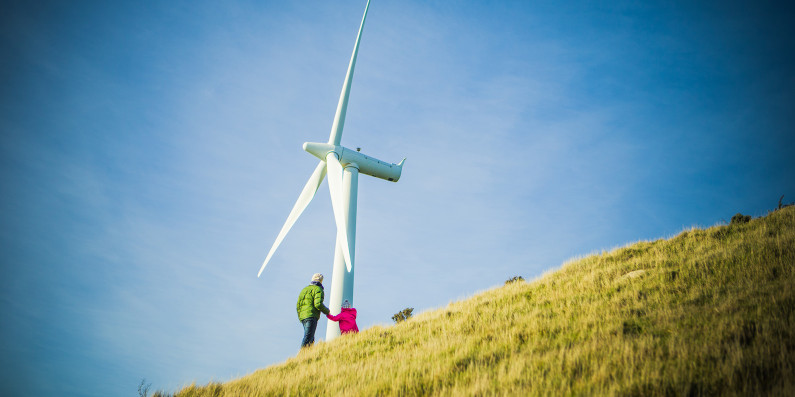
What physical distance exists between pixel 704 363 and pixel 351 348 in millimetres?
7608

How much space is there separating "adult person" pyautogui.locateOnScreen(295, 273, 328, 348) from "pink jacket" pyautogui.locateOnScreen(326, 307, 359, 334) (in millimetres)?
1464

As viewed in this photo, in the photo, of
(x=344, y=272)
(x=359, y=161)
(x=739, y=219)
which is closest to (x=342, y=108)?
(x=359, y=161)

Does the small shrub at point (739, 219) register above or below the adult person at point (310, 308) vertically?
above

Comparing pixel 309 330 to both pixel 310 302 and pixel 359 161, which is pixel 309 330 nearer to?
pixel 310 302

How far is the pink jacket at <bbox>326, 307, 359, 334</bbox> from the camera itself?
13312 mm

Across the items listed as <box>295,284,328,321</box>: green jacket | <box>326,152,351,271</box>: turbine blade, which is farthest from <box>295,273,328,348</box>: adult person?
<box>326,152,351,271</box>: turbine blade

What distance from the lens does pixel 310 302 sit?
464 inches

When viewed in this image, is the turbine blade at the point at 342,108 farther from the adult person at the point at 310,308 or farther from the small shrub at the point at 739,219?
the small shrub at the point at 739,219

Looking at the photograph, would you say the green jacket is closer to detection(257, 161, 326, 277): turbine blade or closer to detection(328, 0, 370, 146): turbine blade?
detection(257, 161, 326, 277): turbine blade

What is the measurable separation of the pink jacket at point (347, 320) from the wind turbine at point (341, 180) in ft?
7.68

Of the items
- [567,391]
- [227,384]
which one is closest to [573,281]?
[567,391]

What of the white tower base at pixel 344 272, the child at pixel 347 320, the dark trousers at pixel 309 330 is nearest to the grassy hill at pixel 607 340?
the dark trousers at pixel 309 330

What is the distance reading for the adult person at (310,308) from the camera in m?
11.7

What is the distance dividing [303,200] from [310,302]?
9783 mm
